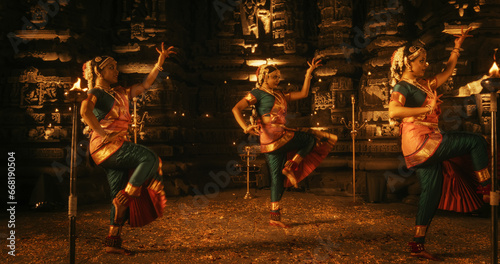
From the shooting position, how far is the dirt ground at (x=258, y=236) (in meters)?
3.31

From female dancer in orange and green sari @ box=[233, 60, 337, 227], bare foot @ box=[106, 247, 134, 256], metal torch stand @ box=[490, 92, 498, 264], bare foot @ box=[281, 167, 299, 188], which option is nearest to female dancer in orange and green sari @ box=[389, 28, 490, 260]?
metal torch stand @ box=[490, 92, 498, 264]

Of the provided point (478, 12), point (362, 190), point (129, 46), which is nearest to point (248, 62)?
point (129, 46)

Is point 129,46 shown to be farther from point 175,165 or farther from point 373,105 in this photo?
point 373,105

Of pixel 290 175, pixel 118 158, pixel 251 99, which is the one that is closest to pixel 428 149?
pixel 290 175

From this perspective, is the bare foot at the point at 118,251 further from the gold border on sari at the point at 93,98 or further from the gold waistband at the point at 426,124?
the gold waistband at the point at 426,124

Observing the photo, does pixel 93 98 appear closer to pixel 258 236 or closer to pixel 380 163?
pixel 258 236

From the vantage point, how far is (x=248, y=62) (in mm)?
9008

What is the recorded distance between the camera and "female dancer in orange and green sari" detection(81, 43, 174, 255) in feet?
11.4

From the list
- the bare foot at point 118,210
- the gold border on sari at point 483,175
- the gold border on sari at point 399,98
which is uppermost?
the gold border on sari at point 399,98

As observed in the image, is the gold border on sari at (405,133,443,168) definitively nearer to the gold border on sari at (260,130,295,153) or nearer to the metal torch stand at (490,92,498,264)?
the metal torch stand at (490,92,498,264)

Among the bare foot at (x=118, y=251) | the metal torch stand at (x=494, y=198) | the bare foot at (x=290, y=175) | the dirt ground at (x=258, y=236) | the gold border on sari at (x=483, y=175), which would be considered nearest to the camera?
the metal torch stand at (x=494, y=198)

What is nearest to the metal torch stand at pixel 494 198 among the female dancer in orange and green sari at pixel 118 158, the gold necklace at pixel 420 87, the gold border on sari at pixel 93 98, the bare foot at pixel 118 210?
the gold necklace at pixel 420 87

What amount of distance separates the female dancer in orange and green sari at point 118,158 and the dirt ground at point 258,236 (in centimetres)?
38

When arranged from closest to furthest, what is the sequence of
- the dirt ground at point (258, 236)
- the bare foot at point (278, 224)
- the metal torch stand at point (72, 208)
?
the metal torch stand at point (72, 208), the dirt ground at point (258, 236), the bare foot at point (278, 224)
